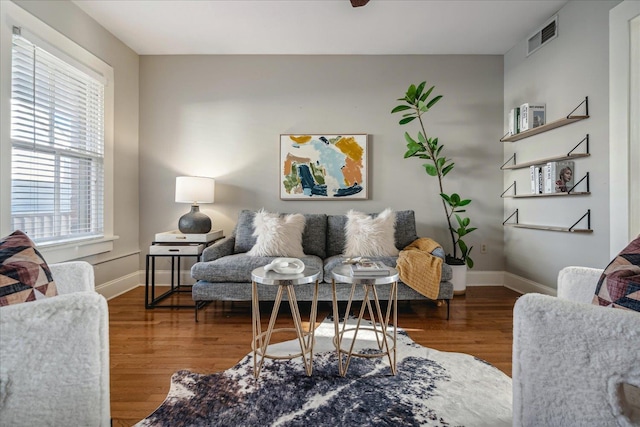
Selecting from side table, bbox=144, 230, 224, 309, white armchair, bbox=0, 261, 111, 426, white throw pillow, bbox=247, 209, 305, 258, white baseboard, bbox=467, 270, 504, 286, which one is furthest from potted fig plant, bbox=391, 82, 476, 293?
white armchair, bbox=0, 261, 111, 426

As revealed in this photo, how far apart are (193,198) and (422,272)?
7.67 feet

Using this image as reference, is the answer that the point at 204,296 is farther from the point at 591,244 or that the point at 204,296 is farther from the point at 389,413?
the point at 591,244

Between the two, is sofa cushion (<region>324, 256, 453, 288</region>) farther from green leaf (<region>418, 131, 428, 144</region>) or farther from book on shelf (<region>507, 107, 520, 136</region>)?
book on shelf (<region>507, 107, 520, 136</region>)

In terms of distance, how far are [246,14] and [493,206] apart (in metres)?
3.34

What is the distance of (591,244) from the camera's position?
255cm

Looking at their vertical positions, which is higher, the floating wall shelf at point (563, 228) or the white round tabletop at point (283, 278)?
the floating wall shelf at point (563, 228)

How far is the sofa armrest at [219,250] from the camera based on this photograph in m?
2.76

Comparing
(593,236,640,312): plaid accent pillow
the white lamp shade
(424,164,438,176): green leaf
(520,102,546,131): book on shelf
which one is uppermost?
(520,102,546,131): book on shelf

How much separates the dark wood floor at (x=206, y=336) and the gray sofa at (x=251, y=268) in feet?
0.67

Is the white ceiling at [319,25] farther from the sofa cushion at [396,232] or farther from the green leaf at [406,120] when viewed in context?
the sofa cushion at [396,232]

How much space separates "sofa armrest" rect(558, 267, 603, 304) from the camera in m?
1.32

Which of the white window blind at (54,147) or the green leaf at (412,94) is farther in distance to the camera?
the green leaf at (412,94)

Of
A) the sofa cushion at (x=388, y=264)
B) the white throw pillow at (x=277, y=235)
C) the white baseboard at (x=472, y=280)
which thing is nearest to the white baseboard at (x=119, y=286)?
the white baseboard at (x=472, y=280)

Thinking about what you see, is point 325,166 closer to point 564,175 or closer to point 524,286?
point 564,175
